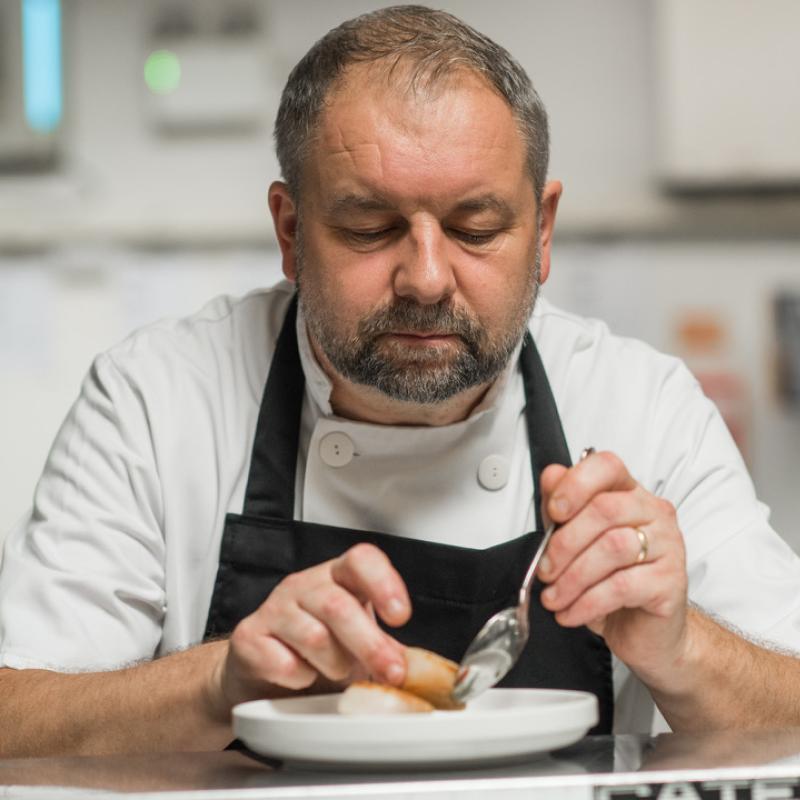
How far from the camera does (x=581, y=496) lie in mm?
1076

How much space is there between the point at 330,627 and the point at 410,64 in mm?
700

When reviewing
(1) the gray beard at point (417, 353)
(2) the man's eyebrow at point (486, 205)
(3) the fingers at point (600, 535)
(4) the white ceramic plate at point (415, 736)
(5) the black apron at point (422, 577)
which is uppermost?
(2) the man's eyebrow at point (486, 205)

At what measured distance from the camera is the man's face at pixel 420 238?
1329 mm

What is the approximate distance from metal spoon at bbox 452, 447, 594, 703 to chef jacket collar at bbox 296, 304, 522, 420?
41 centimetres

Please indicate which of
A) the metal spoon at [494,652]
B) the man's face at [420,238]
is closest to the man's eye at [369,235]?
the man's face at [420,238]

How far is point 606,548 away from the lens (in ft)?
3.50

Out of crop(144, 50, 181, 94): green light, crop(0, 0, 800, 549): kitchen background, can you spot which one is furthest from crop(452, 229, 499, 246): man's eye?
crop(144, 50, 181, 94): green light

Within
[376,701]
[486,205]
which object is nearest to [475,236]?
[486,205]

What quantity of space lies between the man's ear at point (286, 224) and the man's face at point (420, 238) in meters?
0.16

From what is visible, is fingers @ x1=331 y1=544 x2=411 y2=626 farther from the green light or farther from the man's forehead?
the green light

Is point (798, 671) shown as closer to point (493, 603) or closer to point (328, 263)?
point (493, 603)

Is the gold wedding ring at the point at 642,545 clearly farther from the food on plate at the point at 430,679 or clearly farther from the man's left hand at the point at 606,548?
the food on plate at the point at 430,679

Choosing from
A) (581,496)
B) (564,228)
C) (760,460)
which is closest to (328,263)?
(581,496)

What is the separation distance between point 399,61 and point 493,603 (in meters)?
0.62
